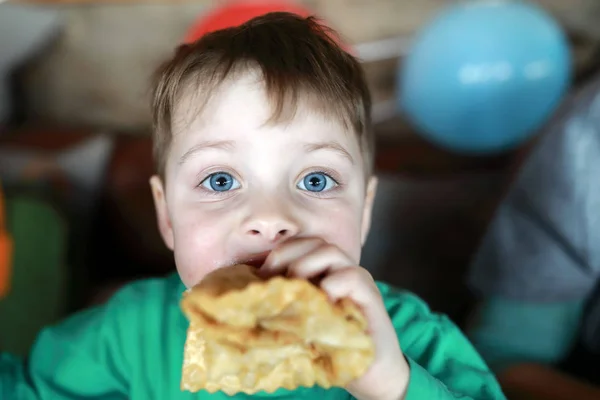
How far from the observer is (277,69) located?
0.76m

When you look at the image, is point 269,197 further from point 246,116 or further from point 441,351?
point 441,351

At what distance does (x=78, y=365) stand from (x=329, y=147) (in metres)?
0.50

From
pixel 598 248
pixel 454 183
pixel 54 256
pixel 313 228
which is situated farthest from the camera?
pixel 454 183

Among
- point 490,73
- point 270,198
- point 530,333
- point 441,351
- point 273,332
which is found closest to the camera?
point 273,332

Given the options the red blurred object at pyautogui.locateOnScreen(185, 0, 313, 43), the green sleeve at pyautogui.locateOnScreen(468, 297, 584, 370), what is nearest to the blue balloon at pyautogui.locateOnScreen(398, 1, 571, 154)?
the red blurred object at pyautogui.locateOnScreen(185, 0, 313, 43)

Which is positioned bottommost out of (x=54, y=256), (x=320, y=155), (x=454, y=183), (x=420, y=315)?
(x=54, y=256)

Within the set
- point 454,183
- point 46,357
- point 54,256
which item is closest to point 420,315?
point 46,357

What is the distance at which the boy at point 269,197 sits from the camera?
69cm

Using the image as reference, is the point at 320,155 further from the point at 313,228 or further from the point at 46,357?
the point at 46,357

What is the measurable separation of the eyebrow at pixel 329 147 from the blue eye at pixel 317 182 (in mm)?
32

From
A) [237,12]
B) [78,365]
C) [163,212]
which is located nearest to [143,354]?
[78,365]

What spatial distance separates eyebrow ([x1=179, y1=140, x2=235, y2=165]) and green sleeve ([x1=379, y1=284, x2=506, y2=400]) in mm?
355

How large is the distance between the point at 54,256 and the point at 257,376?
41.1 inches

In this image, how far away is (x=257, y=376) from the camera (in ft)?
2.05
